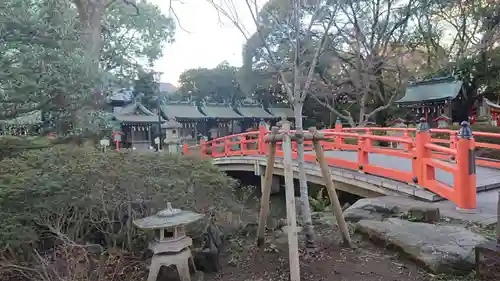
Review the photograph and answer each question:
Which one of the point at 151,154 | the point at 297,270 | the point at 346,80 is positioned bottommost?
the point at 297,270

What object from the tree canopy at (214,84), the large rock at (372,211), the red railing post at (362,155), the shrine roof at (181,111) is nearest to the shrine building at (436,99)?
the red railing post at (362,155)

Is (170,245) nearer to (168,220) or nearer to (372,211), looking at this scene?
(168,220)

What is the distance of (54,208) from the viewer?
11.2 feet

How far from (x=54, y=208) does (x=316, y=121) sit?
25.2 m

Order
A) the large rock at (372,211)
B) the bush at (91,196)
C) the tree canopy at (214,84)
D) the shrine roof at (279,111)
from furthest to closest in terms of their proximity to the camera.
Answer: the tree canopy at (214,84), the shrine roof at (279,111), the large rock at (372,211), the bush at (91,196)

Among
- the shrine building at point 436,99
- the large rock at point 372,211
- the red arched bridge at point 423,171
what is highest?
the shrine building at point 436,99

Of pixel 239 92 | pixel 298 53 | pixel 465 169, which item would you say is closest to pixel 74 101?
pixel 298 53

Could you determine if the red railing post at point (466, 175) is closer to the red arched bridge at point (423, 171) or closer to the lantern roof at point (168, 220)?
the red arched bridge at point (423, 171)

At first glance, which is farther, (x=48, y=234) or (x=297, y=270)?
(x=48, y=234)

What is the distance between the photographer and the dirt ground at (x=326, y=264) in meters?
2.76

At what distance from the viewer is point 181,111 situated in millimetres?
25156

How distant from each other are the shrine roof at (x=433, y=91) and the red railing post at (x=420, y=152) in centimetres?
1215

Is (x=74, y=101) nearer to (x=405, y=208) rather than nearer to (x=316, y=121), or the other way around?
(x=405, y=208)

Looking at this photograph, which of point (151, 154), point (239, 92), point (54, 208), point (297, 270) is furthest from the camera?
point (239, 92)
